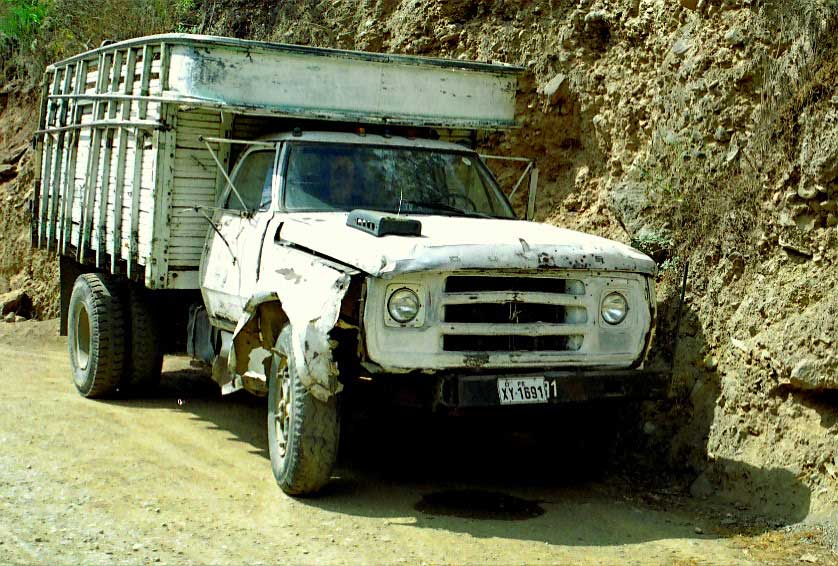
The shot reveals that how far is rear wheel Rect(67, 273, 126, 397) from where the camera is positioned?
9109mm

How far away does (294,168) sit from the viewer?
299 inches

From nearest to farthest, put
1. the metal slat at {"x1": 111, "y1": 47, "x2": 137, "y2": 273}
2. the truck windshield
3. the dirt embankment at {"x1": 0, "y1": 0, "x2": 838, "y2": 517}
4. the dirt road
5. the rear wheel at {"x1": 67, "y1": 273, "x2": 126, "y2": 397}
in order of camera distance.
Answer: the dirt road < the dirt embankment at {"x1": 0, "y1": 0, "x2": 838, "y2": 517} < the truck windshield < the metal slat at {"x1": 111, "y1": 47, "x2": 137, "y2": 273} < the rear wheel at {"x1": 67, "y1": 273, "x2": 126, "y2": 397}

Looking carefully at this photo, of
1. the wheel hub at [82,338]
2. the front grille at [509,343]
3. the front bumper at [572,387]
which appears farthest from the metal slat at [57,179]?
the front bumper at [572,387]

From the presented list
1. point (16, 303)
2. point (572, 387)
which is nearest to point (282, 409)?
point (572, 387)

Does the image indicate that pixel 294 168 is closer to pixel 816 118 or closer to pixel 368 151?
pixel 368 151

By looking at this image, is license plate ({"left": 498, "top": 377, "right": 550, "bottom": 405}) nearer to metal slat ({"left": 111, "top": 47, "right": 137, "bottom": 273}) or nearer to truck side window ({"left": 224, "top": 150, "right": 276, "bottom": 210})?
truck side window ({"left": 224, "top": 150, "right": 276, "bottom": 210})

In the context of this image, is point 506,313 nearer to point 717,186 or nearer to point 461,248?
point 461,248

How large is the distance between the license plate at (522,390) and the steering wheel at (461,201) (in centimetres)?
196

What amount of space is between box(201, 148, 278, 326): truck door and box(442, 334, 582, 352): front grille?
5.40 ft

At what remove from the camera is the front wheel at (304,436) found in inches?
244

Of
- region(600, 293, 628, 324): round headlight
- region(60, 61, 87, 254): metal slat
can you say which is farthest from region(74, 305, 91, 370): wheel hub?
region(600, 293, 628, 324): round headlight

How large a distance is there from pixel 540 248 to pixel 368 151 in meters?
2.03

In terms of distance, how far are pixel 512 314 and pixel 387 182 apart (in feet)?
5.96

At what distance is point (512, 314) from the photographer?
631 cm
